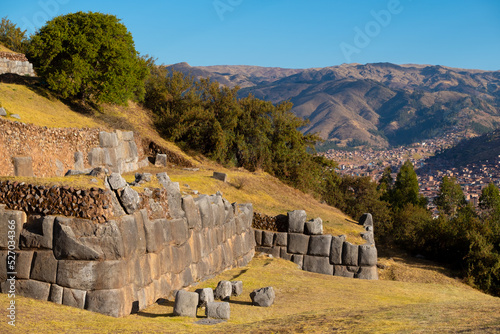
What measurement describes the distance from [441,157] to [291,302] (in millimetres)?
184049

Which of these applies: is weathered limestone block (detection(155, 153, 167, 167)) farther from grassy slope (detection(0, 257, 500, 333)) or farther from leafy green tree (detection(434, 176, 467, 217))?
leafy green tree (detection(434, 176, 467, 217))

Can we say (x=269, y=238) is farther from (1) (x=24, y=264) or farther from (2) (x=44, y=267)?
(1) (x=24, y=264)

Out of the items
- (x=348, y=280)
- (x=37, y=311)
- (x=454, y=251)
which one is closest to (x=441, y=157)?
(x=454, y=251)

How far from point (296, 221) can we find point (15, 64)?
23419 mm

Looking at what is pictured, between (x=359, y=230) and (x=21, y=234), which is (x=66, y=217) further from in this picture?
(x=359, y=230)

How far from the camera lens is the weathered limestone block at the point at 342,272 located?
71.6ft

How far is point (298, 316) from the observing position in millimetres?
11312

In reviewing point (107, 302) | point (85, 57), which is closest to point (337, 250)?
point (107, 302)

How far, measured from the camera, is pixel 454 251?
98.6 feet

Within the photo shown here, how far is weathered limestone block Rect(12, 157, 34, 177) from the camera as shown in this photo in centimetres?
1958

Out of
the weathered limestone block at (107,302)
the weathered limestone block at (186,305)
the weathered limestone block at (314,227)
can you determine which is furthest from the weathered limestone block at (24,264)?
the weathered limestone block at (314,227)

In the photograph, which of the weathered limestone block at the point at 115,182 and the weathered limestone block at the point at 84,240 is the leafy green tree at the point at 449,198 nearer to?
the weathered limestone block at the point at 115,182

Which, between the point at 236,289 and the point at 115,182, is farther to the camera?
the point at 236,289

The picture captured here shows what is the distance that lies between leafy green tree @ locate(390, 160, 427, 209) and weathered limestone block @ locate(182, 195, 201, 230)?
43996 millimetres
